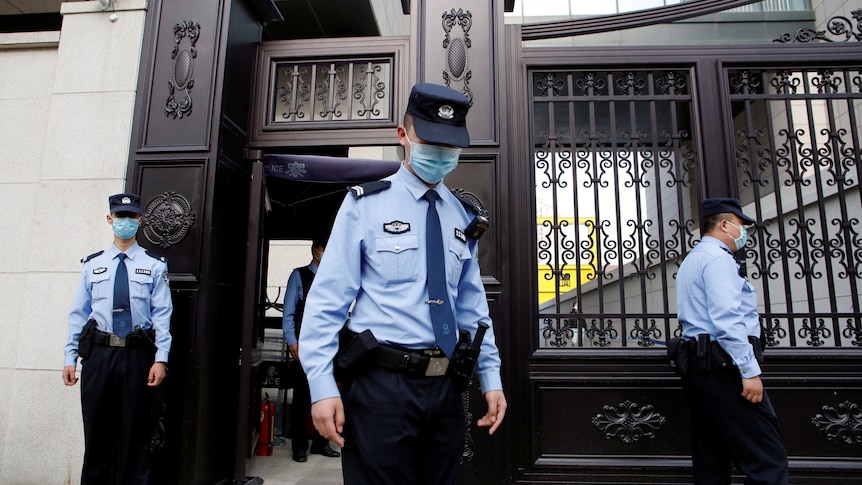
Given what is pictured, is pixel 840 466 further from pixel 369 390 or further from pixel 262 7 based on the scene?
pixel 262 7

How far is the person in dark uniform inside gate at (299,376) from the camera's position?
4.55 m

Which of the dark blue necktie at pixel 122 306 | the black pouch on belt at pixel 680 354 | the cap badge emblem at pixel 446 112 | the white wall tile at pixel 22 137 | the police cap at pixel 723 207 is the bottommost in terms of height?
the black pouch on belt at pixel 680 354

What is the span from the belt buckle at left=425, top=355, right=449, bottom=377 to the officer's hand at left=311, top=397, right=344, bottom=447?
0.99ft

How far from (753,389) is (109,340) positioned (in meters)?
3.72

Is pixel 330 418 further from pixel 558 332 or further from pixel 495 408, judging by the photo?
pixel 558 332

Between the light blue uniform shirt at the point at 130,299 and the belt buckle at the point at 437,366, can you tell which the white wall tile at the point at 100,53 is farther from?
the belt buckle at the point at 437,366

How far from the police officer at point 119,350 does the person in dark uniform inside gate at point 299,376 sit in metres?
1.26

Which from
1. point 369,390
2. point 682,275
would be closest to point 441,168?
point 369,390

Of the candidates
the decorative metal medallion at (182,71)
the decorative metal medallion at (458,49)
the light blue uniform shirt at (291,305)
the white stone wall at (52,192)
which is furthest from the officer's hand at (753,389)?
the white stone wall at (52,192)

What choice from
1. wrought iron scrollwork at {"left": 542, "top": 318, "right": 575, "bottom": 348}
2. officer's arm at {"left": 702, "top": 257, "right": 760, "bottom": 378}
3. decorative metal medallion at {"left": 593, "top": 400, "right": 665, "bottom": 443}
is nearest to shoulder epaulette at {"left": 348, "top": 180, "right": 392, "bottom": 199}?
officer's arm at {"left": 702, "top": 257, "right": 760, "bottom": 378}

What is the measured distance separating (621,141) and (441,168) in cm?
282

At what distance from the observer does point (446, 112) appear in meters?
1.86

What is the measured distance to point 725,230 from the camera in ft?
10.3

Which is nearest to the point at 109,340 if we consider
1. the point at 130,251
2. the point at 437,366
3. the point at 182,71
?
the point at 130,251
